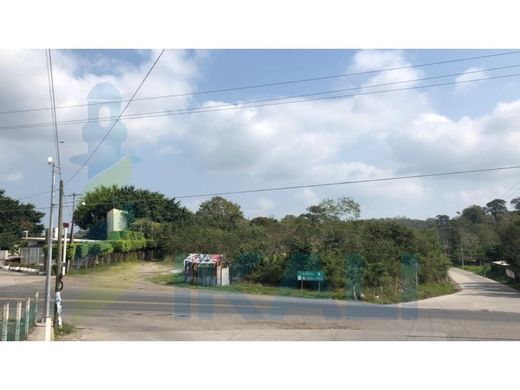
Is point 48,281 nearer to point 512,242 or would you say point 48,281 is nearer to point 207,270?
point 207,270

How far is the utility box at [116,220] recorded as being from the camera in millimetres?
58281

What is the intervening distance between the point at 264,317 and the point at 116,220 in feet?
145

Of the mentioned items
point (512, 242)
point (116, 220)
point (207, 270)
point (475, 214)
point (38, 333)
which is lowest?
point (38, 333)

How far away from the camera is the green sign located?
3120 centimetres

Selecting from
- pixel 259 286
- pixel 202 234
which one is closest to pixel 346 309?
pixel 259 286

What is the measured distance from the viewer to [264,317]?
760 inches

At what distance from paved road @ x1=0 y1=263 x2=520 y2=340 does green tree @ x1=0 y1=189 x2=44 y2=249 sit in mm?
39976

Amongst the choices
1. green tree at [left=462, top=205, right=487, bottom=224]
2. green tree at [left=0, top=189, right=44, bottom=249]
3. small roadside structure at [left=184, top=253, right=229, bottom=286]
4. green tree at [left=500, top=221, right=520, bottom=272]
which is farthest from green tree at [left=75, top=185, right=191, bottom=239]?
green tree at [left=462, top=205, right=487, bottom=224]

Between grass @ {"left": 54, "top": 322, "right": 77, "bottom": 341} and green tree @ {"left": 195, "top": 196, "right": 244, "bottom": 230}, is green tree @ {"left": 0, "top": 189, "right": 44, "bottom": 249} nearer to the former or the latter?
green tree @ {"left": 195, "top": 196, "right": 244, "bottom": 230}

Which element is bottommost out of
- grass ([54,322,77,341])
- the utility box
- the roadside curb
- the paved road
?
the paved road

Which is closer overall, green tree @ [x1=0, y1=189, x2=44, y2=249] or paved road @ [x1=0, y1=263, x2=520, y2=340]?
paved road @ [x1=0, y1=263, x2=520, y2=340]

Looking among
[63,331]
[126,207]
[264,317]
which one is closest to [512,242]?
[264,317]

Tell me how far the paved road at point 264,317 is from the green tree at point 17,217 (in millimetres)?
39976
